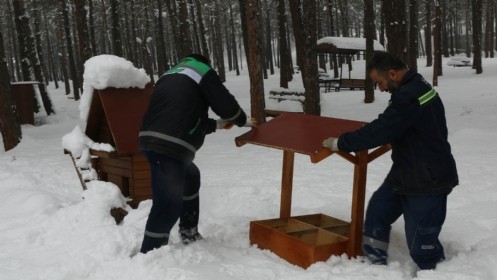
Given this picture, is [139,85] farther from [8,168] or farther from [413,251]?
[8,168]

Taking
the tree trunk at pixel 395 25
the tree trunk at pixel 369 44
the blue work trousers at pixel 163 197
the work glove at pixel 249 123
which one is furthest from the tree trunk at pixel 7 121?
the tree trunk at pixel 369 44

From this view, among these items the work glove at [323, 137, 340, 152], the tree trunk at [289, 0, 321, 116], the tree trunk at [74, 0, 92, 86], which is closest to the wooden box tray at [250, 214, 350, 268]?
the work glove at [323, 137, 340, 152]

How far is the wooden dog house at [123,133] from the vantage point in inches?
203

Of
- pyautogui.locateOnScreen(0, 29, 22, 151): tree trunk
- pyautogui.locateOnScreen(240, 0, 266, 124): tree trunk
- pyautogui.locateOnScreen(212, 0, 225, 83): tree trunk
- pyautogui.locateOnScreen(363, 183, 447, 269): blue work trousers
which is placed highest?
pyautogui.locateOnScreen(212, 0, 225, 83): tree trunk

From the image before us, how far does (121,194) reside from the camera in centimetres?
534

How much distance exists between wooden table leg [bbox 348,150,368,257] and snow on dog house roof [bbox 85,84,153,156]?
→ 2.37 metres

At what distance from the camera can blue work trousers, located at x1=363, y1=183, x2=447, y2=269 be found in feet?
11.6

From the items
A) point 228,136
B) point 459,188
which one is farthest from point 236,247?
point 228,136

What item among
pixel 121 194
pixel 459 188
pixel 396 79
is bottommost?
pixel 459 188

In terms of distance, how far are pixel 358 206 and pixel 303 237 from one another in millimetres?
699

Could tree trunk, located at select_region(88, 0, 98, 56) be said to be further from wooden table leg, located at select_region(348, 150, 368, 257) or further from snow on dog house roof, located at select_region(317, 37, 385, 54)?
wooden table leg, located at select_region(348, 150, 368, 257)

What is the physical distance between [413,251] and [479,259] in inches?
20.7

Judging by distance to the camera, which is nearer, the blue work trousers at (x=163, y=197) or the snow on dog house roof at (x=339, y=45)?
the blue work trousers at (x=163, y=197)

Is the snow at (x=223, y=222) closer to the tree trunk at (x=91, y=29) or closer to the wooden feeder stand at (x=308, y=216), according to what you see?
the wooden feeder stand at (x=308, y=216)
